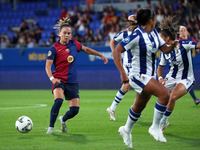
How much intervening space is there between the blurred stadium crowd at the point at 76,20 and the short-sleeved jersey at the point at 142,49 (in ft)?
42.5

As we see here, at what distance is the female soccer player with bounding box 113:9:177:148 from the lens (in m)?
4.93

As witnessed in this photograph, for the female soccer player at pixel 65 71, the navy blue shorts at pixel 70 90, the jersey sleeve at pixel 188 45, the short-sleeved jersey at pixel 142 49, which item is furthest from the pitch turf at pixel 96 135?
the jersey sleeve at pixel 188 45

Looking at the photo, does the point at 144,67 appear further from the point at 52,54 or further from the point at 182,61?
the point at 182,61

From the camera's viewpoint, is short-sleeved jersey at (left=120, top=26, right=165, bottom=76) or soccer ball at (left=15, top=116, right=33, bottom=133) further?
soccer ball at (left=15, top=116, right=33, bottom=133)

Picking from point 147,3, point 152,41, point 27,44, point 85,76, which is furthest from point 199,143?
point 147,3

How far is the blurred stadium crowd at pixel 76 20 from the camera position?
19.9 m

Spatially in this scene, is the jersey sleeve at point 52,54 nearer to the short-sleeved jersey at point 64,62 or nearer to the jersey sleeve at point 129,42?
the short-sleeved jersey at point 64,62

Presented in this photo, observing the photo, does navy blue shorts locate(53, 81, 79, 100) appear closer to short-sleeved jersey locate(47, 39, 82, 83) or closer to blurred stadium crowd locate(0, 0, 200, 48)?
short-sleeved jersey locate(47, 39, 82, 83)

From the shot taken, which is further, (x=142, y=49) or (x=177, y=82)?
(x=177, y=82)

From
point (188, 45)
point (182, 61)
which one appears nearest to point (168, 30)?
point (188, 45)

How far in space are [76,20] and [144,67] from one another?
18172 millimetres

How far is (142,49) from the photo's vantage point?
501 centimetres

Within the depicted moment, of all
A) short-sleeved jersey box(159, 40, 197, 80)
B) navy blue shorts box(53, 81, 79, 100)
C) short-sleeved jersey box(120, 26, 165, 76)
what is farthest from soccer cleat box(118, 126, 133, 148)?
short-sleeved jersey box(159, 40, 197, 80)

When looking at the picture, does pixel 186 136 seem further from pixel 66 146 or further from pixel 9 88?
pixel 9 88
